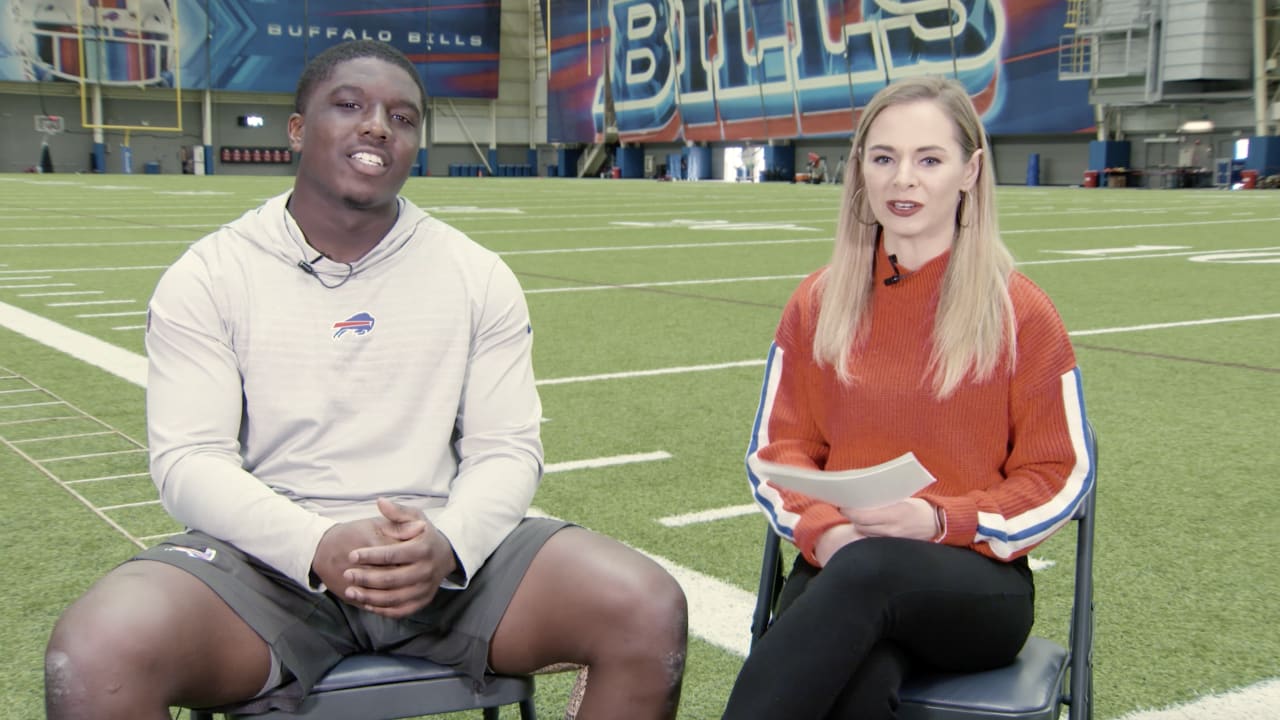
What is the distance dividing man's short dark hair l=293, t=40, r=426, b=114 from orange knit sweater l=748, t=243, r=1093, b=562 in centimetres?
89

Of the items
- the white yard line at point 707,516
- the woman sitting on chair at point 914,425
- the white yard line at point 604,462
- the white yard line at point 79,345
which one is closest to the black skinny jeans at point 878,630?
the woman sitting on chair at point 914,425

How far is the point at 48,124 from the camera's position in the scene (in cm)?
4669

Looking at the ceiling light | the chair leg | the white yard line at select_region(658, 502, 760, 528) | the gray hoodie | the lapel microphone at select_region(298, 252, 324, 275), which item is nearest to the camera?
the chair leg

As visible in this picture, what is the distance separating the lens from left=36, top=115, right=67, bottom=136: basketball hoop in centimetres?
4669

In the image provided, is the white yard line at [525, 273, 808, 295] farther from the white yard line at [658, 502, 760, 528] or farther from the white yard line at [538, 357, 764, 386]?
the white yard line at [658, 502, 760, 528]

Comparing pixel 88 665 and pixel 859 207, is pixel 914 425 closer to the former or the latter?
pixel 859 207

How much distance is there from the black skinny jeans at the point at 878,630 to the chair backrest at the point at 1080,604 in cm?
11

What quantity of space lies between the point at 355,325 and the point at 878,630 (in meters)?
1.01

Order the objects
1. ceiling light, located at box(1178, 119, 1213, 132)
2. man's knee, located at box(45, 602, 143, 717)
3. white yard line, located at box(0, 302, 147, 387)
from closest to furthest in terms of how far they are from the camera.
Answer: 1. man's knee, located at box(45, 602, 143, 717)
2. white yard line, located at box(0, 302, 147, 387)
3. ceiling light, located at box(1178, 119, 1213, 132)

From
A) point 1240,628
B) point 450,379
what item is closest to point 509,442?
point 450,379

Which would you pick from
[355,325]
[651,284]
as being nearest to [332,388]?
[355,325]

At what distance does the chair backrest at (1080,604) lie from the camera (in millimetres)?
2061

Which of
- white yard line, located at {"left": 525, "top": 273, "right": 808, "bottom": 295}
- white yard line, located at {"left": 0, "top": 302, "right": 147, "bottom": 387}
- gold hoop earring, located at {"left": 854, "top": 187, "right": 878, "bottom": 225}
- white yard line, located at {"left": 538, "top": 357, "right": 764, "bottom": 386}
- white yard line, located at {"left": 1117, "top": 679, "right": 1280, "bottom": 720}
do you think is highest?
gold hoop earring, located at {"left": 854, "top": 187, "right": 878, "bottom": 225}

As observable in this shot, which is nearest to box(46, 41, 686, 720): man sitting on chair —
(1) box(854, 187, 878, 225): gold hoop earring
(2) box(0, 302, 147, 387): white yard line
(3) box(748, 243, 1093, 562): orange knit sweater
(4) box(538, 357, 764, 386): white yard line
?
(3) box(748, 243, 1093, 562): orange knit sweater
